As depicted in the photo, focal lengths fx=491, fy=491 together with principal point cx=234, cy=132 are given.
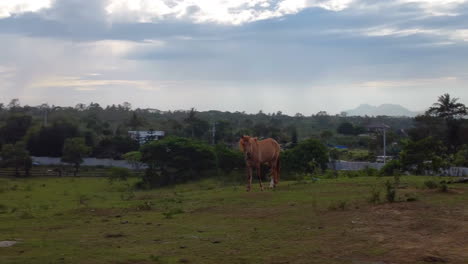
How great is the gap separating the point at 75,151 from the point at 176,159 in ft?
56.5

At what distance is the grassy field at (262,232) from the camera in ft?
23.4

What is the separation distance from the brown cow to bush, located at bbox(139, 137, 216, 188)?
679 inches

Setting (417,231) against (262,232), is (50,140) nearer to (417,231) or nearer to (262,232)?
(262,232)

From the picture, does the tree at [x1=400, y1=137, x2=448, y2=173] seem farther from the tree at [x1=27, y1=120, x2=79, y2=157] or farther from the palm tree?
the tree at [x1=27, y1=120, x2=79, y2=157]

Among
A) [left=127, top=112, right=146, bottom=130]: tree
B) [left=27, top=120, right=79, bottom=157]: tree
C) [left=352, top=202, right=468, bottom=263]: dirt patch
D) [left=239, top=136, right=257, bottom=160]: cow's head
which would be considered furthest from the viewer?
[left=127, top=112, right=146, bottom=130]: tree

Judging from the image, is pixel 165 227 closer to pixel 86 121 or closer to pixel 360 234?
pixel 360 234

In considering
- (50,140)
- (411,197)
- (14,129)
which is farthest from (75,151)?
(411,197)

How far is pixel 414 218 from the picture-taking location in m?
8.96

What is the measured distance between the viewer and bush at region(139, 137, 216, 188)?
3356 cm

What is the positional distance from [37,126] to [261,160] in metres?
49.7

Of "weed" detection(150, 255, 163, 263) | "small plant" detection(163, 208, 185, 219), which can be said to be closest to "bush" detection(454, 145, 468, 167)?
"small plant" detection(163, 208, 185, 219)

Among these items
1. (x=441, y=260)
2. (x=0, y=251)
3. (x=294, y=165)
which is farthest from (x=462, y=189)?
(x=294, y=165)

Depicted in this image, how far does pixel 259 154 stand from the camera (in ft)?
52.7

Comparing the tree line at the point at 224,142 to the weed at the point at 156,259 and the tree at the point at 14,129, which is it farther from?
the weed at the point at 156,259
